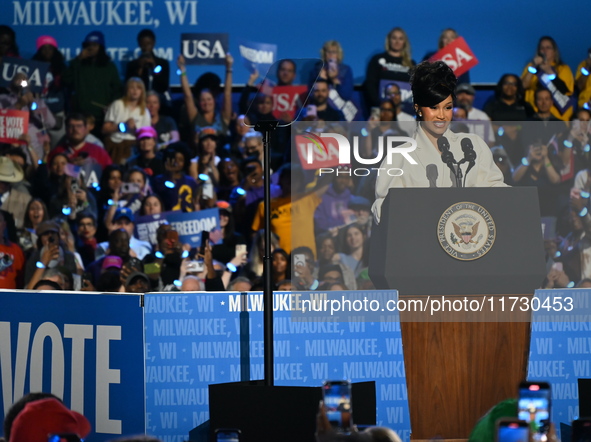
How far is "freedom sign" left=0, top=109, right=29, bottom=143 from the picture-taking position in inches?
253

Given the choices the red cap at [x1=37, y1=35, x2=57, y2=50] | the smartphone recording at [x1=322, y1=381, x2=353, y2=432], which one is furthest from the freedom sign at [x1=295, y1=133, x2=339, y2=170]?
the red cap at [x1=37, y1=35, x2=57, y2=50]

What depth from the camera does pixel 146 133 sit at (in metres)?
6.30

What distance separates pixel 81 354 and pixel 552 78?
4187 millimetres

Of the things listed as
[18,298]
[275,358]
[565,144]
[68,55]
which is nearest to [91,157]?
[68,55]

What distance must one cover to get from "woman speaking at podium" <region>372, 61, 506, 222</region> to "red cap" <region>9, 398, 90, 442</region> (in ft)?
5.03

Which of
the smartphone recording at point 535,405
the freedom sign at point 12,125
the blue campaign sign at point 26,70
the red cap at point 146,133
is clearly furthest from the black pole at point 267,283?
the blue campaign sign at point 26,70

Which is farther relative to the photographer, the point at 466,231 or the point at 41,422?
the point at 466,231

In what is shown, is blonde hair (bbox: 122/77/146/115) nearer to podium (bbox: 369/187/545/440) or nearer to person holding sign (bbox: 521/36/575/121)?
person holding sign (bbox: 521/36/575/121)

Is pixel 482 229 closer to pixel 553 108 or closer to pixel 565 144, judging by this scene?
pixel 565 144

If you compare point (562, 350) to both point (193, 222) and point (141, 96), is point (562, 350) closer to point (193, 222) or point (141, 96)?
point (193, 222)

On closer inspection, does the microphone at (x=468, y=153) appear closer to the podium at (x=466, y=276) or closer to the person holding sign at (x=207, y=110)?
the podium at (x=466, y=276)

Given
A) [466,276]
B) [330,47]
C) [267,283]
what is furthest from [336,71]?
[466,276]

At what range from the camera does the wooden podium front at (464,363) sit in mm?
3207

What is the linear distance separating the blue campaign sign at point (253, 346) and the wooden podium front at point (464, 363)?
1.39 ft
